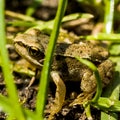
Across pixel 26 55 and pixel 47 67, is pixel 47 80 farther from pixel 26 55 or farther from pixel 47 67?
pixel 26 55

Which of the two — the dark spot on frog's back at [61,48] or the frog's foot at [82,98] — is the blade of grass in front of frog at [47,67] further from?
the dark spot on frog's back at [61,48]

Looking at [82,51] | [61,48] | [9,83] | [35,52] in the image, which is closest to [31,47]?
[35,52]

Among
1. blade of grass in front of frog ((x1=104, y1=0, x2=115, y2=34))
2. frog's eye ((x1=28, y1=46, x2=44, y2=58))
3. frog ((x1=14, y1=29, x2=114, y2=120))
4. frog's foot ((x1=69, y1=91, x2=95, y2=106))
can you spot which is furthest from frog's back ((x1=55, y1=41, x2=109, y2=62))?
blade of grass in front of frog ((x1=104, y1=0, x2=115, y2=34))

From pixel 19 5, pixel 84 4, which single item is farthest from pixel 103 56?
pixel 19 5

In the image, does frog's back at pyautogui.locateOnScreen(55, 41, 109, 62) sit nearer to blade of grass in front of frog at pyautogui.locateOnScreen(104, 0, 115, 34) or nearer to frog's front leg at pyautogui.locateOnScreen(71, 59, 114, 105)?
frog's front leg at pyautogui.locateOnScreen(71, 59, 114, 105)

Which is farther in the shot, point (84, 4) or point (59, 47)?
point (84, 4)

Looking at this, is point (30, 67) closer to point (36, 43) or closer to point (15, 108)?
point (36, 43)
